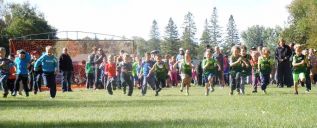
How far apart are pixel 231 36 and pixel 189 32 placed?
905 cm

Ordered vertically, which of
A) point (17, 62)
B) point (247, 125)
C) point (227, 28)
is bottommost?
point (247, 125)

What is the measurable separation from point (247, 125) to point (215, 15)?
391ft

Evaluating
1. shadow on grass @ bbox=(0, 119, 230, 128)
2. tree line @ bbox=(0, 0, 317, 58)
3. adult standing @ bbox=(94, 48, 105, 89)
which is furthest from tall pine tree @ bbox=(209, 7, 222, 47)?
shadow on grass @ bbox=(0, 119, 230, 128)

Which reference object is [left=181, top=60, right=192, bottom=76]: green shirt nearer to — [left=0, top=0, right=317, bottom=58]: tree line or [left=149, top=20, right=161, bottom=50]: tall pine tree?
[left=0, top=0, right=317, bottom=58]: tree line

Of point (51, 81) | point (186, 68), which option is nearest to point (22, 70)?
point (51, 81)

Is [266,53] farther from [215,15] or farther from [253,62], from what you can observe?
[215,15]

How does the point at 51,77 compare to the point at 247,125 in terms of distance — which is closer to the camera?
the point at 247,125

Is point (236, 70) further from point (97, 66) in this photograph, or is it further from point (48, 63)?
point (97, 66)

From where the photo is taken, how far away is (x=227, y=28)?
5231 inches

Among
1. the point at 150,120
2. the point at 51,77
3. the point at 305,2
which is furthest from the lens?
the point at 305,2

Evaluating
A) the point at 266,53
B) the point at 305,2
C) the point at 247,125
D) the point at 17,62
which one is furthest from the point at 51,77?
the point at 305,2

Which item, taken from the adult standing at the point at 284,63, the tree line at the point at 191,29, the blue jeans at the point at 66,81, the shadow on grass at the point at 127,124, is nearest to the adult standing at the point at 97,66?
the blue jeans at the point at 66,81

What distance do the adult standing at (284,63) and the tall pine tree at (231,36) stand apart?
10104 centimetres

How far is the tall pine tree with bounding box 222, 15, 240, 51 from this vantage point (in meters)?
130
